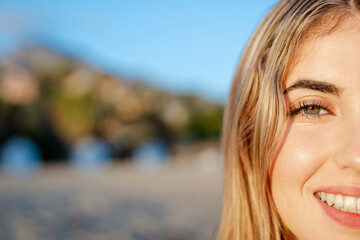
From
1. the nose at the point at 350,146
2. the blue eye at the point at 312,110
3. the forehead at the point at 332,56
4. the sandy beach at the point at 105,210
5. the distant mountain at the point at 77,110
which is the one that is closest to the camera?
the nose at the point at 350,146

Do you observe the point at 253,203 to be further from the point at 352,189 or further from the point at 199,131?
the point at 199,131

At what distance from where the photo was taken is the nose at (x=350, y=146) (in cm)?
149

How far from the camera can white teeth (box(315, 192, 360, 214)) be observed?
1.56m

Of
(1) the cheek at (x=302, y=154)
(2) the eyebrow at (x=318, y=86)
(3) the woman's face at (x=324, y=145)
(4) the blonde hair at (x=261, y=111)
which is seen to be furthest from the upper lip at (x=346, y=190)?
(2) the eyebrow at (x=318, y=86)

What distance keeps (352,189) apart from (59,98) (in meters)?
31.5

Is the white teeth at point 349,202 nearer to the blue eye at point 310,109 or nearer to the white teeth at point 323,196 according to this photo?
the white teeth at point 323,196

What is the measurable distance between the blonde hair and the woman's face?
0.24 feet

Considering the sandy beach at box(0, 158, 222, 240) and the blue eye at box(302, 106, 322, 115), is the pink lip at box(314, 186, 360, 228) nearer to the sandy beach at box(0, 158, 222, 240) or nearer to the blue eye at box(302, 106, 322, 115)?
the blue eye at box(302, 106, 322, 115)

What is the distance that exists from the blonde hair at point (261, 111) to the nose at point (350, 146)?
0.28 meters

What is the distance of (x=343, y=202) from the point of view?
1.56m

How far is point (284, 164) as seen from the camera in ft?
5.45

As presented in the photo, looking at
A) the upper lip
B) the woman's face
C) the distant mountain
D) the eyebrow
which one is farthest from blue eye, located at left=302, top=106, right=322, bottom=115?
the distant mountain

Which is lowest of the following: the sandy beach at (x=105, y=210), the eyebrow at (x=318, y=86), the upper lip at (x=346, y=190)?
the sandy beach at (x=105, y=210)

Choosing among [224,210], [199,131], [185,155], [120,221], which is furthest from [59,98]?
[224,210]
